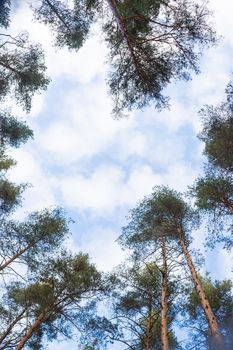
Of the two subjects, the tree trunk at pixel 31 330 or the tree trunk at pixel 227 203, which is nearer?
the tree trunk at pixel 31 330

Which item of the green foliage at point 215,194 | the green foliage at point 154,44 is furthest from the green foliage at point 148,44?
the green foliage at point 215,194

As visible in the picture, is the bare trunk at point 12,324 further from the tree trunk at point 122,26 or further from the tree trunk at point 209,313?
the tree trunk at point 122,26

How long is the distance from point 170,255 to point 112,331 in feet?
11.2

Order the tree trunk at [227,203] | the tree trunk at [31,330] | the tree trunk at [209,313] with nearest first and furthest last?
the tree trunk at [209,313]
the tree trunk at [31,330]
the tree trunk at [227,203]

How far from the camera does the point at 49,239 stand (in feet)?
44.8

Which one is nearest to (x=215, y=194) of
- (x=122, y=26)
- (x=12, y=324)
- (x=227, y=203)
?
(x=227, y=203)

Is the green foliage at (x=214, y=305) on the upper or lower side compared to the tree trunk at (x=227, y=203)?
lower

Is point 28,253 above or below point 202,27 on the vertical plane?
below

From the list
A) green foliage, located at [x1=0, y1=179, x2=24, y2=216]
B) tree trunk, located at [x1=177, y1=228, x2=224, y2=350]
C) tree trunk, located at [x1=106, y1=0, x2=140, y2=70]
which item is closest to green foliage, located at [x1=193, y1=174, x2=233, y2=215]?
tree trunk, located at [x1=177, y1=228, x2=224, y2=350]

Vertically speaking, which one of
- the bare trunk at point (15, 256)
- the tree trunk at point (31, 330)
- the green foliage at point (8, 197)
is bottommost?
the tree trunk at point (31, 330)

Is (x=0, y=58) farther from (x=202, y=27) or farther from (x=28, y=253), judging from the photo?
(x=28, y=253)

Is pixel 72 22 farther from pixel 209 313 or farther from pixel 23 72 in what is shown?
pixel 209 313

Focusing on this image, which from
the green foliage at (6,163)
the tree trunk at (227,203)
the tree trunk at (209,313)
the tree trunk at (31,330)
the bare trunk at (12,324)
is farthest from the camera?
the green foliage at (6,163)

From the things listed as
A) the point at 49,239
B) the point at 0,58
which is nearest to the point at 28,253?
the point at 49,239
